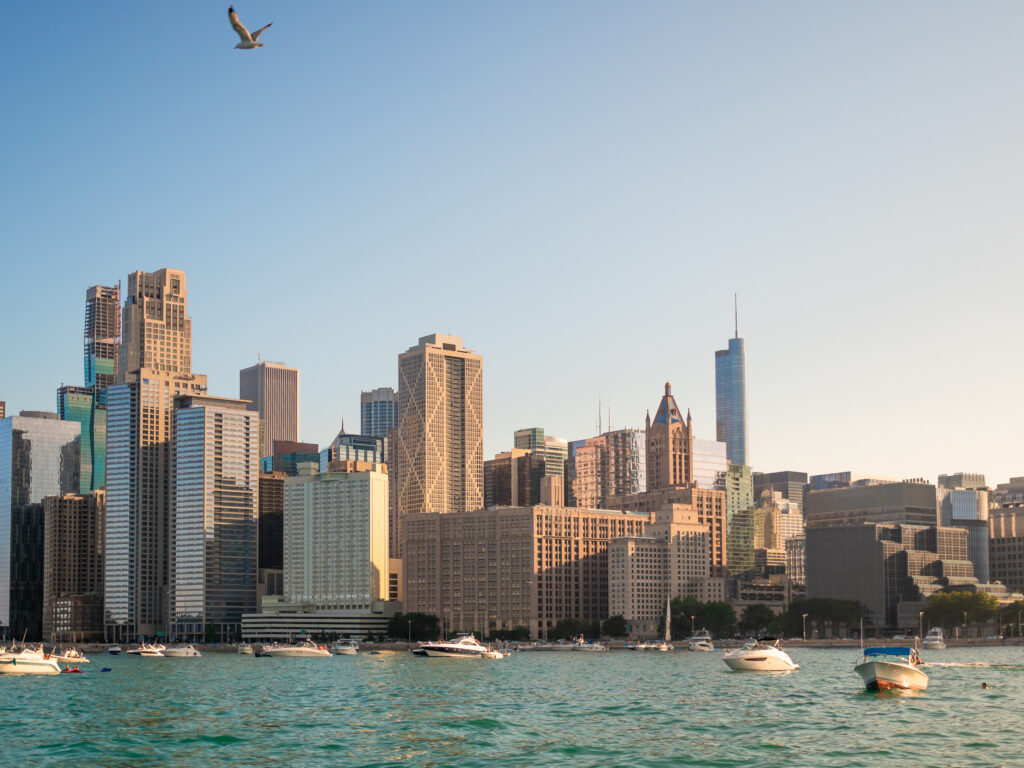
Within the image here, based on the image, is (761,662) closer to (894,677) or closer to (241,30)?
(894,677)

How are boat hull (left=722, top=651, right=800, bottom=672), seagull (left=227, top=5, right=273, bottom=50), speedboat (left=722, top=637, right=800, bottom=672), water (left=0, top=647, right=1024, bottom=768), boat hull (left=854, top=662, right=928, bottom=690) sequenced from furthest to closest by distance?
speedboat (left=722, top=637, right=800, bottom=672)
boat hull (left=722, top=651, right=800, bottom=672)
boat hull (left=854, top=662, right=928, bottom=690)
water (left=0, top=647, right=1024, bottom=768)
seagull (left=227, top=5, right=273, bottom=50)

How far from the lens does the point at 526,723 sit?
9812 cm

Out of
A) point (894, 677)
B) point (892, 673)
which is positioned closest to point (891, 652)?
point (892, 673)

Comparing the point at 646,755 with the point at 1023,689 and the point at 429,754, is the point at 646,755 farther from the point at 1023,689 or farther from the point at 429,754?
the point at 1023,689

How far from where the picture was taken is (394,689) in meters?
143

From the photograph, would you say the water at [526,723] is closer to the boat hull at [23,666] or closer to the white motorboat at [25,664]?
the boat hull at [23,666]

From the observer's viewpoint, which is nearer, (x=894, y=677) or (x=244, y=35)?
(x=244, y=35)

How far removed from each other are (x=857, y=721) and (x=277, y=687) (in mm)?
74200

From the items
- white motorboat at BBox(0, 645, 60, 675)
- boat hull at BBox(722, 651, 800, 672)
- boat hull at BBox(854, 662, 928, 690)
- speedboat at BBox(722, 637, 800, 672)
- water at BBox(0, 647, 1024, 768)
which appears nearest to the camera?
water at BBox(0, 647, 1024, 768)

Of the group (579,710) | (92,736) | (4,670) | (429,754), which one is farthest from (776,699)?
(4,670)

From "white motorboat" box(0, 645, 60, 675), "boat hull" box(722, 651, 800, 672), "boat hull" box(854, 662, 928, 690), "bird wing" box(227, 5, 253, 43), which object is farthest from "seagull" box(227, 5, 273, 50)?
"white motorboat" box(0, 645, 60, 675)

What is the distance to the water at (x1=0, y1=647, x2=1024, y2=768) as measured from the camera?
79.4m

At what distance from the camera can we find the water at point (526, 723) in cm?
7938

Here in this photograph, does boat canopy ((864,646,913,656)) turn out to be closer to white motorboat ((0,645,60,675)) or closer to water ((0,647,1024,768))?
water ((0,647,1024,768))
